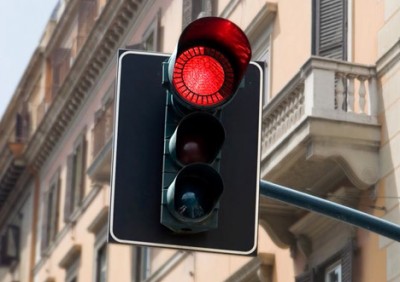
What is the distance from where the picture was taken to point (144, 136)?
7.55 meters

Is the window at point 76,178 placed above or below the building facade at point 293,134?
above

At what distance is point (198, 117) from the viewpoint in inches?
281

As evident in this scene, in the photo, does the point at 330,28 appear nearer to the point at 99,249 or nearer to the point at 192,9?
the point at 192,9

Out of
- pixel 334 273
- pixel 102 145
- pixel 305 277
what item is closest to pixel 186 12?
pixel 102 145

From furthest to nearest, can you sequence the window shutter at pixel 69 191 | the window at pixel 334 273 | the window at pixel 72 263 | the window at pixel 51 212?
the window at pixel 51 212 < the window shutter at pixel 69 191 < the window at pixel 72 263 < the window at pixel 334 273

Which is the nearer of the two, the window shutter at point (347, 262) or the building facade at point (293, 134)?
the building facade at point (293, 134)

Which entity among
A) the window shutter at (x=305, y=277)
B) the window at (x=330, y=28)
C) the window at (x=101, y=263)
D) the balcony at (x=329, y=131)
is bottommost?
the window shutter at (x=305, y=277)

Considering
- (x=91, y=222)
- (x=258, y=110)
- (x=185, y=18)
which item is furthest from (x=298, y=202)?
(x=91, y=222)

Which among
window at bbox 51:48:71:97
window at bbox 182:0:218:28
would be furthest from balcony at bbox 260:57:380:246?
window at bbox 51:48:71:97

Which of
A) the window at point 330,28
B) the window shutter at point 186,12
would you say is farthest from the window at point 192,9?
the window at point 330,28

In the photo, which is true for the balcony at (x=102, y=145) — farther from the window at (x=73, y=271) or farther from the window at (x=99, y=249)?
the window at (x=73, y=271)

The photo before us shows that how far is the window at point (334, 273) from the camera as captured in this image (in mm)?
18852

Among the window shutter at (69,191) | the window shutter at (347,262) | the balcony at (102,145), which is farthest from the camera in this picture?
the window shutter at (69,191)

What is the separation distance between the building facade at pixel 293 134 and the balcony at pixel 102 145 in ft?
0.13
